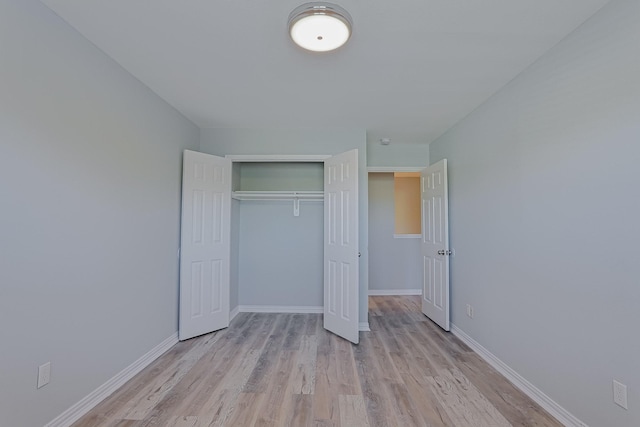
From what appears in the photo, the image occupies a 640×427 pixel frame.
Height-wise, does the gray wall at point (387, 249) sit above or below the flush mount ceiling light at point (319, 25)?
below

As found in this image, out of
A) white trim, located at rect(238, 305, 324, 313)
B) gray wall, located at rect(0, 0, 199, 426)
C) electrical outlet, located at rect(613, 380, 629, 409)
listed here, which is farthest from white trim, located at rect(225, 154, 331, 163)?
electrical outlet, located at rect(613, 380, 629, 409)

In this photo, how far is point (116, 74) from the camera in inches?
87.5

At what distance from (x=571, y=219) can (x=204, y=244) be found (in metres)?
3.27

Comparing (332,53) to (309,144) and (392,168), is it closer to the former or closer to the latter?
(309,144)

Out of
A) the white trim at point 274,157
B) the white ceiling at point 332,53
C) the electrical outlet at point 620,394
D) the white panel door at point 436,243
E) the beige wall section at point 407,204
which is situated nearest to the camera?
the electrical outlet at point 620,394

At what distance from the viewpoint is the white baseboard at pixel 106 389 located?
1.80m

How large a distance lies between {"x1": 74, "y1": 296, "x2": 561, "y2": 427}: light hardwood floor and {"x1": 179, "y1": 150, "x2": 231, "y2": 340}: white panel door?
241 mm

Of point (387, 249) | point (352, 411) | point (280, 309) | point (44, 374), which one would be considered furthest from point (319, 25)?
point (387, 249)

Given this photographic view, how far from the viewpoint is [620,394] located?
1519 millimetres

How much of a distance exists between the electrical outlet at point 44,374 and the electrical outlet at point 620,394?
3132 millimetres

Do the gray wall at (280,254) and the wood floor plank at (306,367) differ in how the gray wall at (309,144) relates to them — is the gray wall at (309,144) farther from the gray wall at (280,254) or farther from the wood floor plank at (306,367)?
the wood floor plank at (306,367)

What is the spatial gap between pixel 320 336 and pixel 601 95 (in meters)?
3.07

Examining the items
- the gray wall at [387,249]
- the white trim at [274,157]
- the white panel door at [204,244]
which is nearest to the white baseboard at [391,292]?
the gray wall at [387,249]

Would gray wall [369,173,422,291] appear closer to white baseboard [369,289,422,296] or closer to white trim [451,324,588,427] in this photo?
white baseboard [369,289,422,296]
